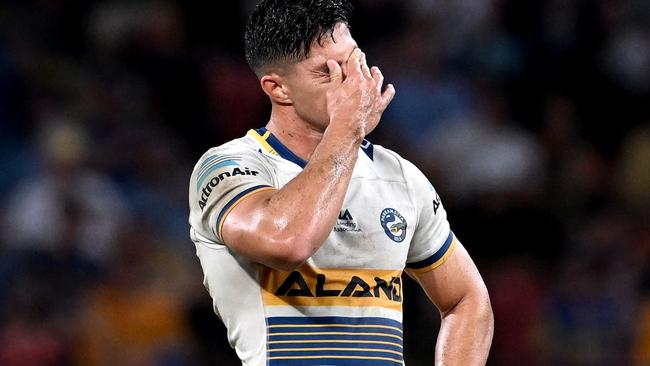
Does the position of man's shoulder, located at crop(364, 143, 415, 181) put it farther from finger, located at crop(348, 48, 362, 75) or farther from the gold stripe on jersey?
finger, located at crop(348, 48, 362, 75)

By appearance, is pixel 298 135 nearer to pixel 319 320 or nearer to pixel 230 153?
pixel 230 153

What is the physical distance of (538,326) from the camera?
830 centimetres

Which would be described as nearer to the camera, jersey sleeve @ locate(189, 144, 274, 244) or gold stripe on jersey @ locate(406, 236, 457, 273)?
jersey sleeve @ locate(189, 144, 274, 244)

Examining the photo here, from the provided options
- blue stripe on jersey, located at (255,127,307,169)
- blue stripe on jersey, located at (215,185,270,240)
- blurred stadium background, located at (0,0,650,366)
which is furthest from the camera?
blurred stadium background, located at (0,0,650,366)

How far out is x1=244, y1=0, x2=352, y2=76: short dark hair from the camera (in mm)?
3844

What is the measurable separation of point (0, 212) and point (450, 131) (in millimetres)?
3727

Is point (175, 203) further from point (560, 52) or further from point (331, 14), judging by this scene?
point (331, 14)

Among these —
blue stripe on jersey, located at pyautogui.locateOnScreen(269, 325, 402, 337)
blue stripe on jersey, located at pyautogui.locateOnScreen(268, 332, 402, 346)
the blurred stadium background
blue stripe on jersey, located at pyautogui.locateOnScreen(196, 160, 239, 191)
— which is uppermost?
blue stripe on jersey, located at pyautogui.locateOnScreen(196, 160, 239, 191)

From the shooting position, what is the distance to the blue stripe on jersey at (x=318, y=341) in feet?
12.0

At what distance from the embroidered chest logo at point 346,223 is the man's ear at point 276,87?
0.47m

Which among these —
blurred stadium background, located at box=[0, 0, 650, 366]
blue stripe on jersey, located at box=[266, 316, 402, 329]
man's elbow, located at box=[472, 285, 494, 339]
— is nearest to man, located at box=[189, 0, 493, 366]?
blue stripe on jersey, located at box=[266, 316, 402, 329]

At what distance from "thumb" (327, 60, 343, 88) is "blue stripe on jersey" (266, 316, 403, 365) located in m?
0.78

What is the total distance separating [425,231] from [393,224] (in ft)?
0.79

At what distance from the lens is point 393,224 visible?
153 inches
